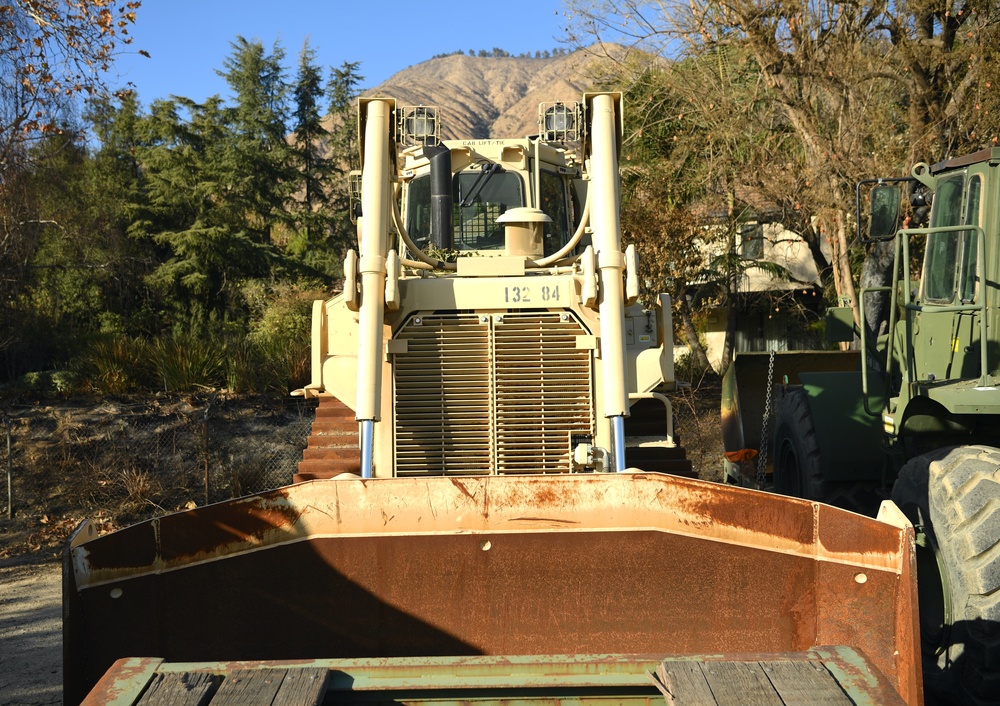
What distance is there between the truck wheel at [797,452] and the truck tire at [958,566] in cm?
191

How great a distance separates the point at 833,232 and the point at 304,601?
527 inches

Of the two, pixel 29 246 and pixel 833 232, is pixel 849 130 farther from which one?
pixel 29 246

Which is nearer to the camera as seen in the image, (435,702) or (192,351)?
(435,702)

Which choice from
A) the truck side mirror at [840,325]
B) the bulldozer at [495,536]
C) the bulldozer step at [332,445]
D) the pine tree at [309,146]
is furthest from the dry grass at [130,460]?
the pine tree at [309,146]

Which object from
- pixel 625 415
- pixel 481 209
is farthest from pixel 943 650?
pixel 481 209

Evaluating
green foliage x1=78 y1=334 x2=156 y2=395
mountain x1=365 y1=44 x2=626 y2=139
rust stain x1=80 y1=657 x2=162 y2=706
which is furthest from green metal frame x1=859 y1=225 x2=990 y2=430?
mountain x1=365 y1=44 x2=626 y2=139

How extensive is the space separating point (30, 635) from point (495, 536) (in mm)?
4973

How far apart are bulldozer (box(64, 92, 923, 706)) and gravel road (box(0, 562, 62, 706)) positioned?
2.33 meters

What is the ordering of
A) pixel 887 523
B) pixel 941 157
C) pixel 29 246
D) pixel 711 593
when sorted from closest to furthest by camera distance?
1. pixel 887 523
2. pixel 711 593
3. pixel 941 157
4. pixel 29 246

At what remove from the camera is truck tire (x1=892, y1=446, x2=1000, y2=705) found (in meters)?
5.00

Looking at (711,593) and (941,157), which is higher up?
(941,157)

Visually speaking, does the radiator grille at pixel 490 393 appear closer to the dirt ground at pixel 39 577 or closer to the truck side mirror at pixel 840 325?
the dirt ground at pixel 39 577

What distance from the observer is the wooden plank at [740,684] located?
332 centimetres

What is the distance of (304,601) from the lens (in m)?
4.91
